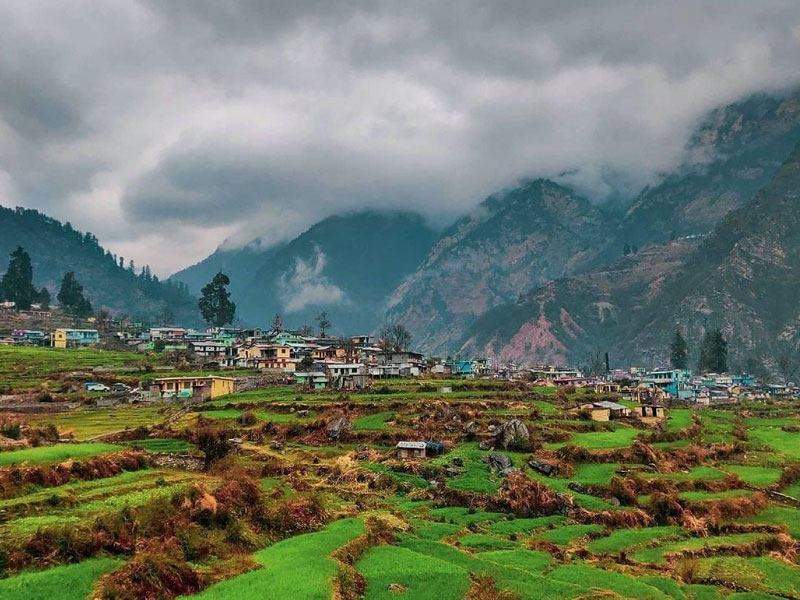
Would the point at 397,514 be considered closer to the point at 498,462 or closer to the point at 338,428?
the point at 498,462

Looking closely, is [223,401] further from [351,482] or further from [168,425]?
[351,482]

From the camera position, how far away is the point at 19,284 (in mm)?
160000

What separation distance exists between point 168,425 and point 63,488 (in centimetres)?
3110

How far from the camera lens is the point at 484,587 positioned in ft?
72.7

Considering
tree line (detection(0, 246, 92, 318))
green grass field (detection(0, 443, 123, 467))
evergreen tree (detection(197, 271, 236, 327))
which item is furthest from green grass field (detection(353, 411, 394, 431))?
tree line (detection(0, 246, 92, 318))

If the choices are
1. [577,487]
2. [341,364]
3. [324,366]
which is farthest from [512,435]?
[324,366]

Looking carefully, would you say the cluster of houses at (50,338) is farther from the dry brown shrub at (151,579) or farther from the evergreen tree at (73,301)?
the dry brown shrub at (151,579)

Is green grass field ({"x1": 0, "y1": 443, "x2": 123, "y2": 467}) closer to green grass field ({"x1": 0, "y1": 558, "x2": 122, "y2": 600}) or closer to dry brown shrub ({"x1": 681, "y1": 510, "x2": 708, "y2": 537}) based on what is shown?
green grass field ({"x1": 0, "y1": 558, "x2": 122, "y2": 600})

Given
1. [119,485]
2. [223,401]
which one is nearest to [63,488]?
[119,485]

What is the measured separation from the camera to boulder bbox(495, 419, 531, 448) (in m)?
46.7

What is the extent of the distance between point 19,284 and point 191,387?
364 feet

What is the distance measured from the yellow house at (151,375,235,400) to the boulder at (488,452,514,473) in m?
45.0

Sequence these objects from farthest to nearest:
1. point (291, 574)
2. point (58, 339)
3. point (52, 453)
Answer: point (58, 339), point (52, 453), point (291, 574)

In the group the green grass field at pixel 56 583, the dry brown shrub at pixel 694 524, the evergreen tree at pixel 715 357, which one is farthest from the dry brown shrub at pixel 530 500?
the evergreen tree at pixel 715 357
